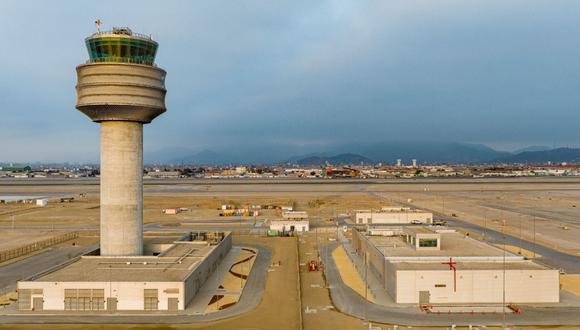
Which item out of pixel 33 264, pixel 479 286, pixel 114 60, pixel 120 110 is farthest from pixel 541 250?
pixel 33 264

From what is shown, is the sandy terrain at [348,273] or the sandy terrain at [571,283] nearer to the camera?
the sandy terrain at [571,283]

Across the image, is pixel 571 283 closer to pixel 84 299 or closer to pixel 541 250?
pixel 541 250

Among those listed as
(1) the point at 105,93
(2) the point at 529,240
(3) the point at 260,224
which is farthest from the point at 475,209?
(1) the point at 105,93

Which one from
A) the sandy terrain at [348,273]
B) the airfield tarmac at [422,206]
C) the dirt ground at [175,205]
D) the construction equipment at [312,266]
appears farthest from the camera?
the dirt ground at [175,205]

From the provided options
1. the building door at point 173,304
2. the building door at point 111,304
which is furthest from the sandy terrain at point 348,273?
the building door at point 111,304

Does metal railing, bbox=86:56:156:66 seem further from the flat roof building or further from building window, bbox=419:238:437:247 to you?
building window, bbox=419:238:437:247

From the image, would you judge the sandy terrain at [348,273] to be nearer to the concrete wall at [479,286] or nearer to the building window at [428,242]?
the concrete wall at [479,286]

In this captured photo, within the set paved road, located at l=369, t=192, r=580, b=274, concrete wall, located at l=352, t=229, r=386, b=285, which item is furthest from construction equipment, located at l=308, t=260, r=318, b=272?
paved road, located at l=369, t=192, r=580, b=274
